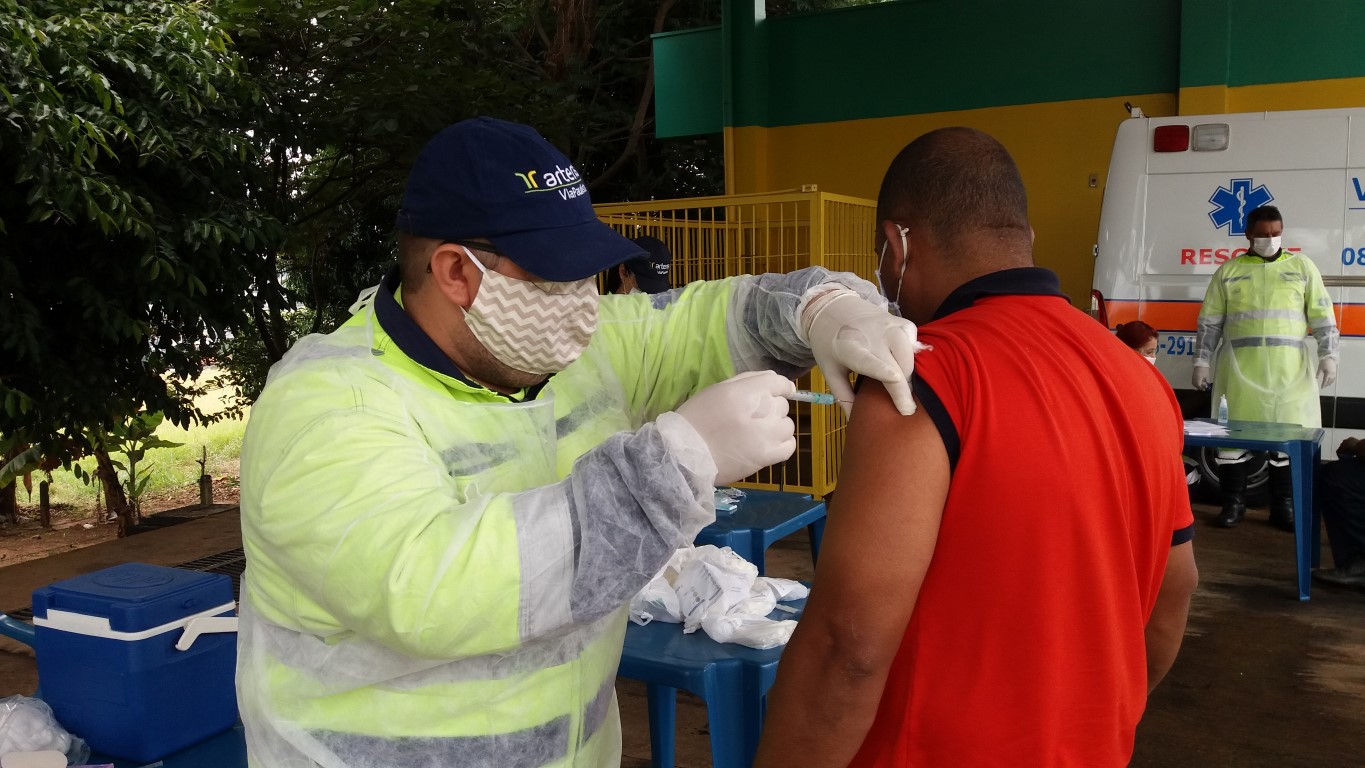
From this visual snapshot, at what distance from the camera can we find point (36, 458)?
6305mm

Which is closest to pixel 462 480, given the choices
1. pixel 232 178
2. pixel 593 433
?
pixel 593 433

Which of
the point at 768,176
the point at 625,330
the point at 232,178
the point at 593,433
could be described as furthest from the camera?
the point at 768,176

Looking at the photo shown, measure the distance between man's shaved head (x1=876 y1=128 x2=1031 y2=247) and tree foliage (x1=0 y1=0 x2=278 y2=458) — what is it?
12.2ft

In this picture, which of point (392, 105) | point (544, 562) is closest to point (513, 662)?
point (544, 562)

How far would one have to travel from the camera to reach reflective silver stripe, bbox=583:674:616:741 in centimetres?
136

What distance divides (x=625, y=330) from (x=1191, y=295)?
5.19m

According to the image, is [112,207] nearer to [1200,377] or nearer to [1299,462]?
[1299,462]

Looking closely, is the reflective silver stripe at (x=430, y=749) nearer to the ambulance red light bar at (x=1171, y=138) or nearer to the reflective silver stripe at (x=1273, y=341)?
the reflective silver stripe at (x=1273, y=341)

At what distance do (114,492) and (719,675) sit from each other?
6975 mm

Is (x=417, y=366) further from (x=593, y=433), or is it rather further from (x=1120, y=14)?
(x=1120, y=14)

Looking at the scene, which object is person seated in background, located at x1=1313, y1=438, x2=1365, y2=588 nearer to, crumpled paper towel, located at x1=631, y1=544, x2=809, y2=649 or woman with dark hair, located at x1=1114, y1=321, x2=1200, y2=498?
woman with dark hair, located at x1=1114, y1=321, x2=1200, y2=498

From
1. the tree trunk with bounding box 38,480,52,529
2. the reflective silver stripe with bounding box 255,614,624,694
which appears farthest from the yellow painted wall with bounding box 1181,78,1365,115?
the tree trunk with bounding box 38,480,52,529

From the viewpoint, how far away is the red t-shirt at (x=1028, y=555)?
126cm

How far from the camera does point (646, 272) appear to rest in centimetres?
154
